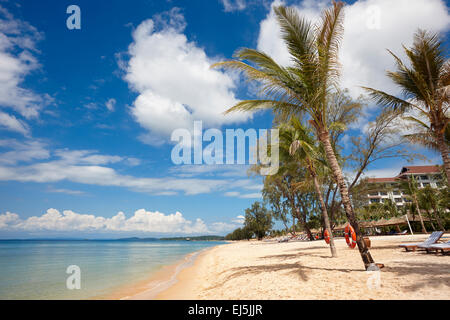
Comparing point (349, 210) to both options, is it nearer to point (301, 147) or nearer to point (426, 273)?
point (426, 273)

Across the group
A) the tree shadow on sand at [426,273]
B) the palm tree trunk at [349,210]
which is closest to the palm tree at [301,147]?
the palm tree trunk at [349,210]

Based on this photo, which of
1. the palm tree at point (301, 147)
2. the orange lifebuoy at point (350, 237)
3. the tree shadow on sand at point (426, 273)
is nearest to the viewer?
the tree shadow on sand at point (426, 273)

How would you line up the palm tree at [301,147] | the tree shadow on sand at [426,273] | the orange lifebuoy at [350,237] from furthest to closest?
the palm tree at [301,147] → the orange lifebuoy at [350,237] → the tree shadow on sand at [426,273]

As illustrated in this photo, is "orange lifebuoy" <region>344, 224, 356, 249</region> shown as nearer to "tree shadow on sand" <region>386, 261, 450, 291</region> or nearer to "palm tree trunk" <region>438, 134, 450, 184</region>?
"tree shadow on sand" <region>386, 261, 450, 291</region>

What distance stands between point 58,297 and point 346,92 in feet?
56.6

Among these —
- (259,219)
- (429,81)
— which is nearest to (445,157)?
(429,81)

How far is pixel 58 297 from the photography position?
382 inches

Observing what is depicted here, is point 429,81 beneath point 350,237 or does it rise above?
above

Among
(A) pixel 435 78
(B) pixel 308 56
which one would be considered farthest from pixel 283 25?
(A) pixel 435 78

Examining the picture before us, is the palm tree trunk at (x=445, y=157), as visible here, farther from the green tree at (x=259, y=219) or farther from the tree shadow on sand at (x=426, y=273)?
the green tree at (x=259, y=219)

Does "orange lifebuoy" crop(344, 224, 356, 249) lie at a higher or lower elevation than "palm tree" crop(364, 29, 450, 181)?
lower

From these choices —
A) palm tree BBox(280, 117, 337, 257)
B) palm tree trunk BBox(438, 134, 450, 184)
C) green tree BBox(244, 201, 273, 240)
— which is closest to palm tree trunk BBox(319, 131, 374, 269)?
palm tree trunk BBox(438, 134, 450, 184)
